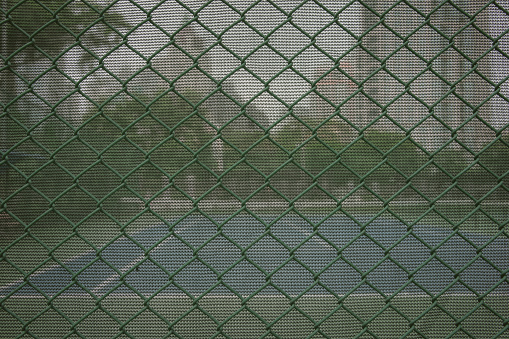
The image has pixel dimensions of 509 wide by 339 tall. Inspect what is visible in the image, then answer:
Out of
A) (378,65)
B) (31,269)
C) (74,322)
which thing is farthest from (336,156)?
(31,269)

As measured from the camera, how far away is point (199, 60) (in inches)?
57.0

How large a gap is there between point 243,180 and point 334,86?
0.59 metres

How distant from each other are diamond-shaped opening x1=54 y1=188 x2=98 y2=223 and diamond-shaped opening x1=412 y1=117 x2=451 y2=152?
1493 millimetres

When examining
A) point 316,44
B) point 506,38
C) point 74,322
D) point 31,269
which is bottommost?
point 74,322

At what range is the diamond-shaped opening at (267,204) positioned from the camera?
1.44m

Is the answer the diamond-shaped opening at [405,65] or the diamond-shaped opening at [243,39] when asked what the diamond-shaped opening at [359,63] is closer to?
the diamond-shaped opening at [405,65]

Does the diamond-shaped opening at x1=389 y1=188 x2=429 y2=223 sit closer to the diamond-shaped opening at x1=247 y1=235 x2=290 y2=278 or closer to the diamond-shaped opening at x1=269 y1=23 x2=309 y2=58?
the diamond-shaped opening at x1=247 y1=235 x2=290 y2=278

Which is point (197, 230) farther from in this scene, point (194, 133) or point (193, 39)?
point (193, 39)

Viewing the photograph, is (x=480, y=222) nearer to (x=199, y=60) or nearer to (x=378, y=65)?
(x=378, y=65)

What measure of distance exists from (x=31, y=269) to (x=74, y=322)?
0.31 metres

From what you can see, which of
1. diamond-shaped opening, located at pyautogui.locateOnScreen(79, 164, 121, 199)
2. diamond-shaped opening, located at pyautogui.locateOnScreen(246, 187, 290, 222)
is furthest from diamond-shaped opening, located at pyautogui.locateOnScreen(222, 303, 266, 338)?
diamond-shaped opening, located at pyautogui.locateOnScreen(79, 164, 121, 199)

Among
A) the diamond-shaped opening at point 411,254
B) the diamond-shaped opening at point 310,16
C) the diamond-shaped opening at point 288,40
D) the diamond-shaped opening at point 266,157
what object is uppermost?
the diamond-shaped opening at point 310,16

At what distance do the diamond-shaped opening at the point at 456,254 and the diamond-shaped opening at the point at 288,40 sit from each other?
3.64 ft

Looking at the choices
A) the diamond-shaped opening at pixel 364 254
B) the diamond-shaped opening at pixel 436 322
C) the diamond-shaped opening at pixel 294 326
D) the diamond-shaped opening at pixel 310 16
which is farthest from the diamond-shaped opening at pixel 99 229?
the diamond-shaped opening at pixel 436 322
